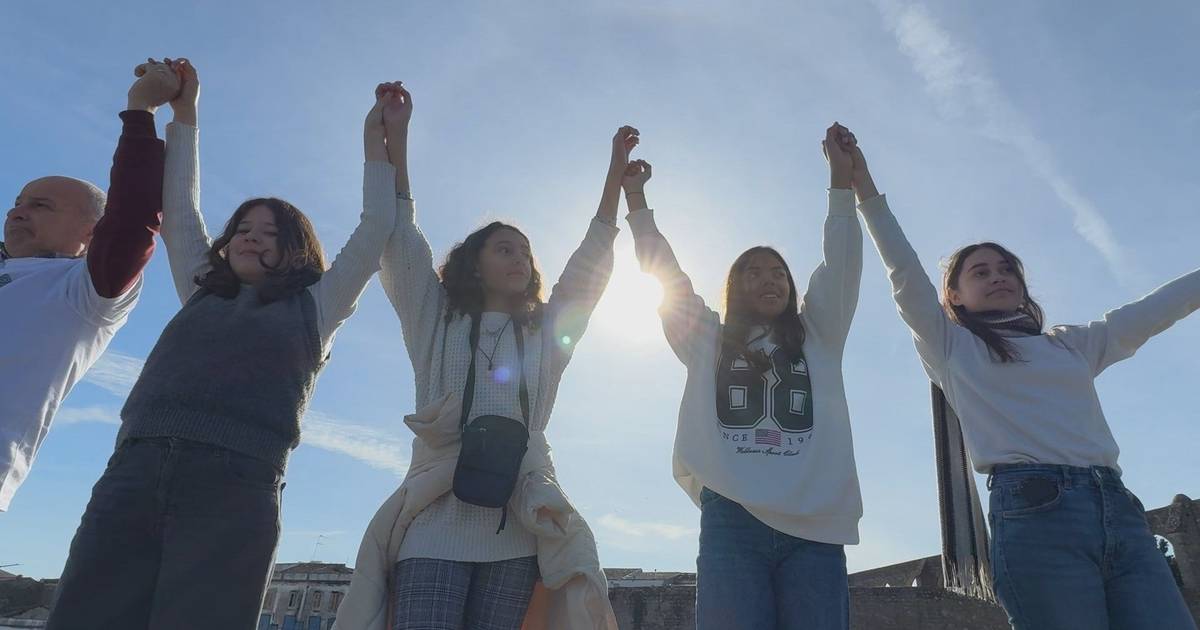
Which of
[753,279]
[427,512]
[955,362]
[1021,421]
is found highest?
[753,279]

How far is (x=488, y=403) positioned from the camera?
2516mm

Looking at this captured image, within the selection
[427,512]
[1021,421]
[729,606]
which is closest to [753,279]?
[1021,421]

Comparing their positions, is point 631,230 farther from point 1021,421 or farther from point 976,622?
point 976,622

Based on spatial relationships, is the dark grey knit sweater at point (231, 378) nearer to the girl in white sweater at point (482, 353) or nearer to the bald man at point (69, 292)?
the bald man at point (69, 292)

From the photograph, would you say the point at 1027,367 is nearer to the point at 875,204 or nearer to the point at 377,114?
the point at 875,204

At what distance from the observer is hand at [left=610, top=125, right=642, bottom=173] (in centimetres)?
337

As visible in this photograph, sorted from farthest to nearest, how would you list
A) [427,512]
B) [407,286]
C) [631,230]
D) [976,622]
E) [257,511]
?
1. [976,622]
2. [631,230]
3. [407,286]
4. [427,512]
5. [257,511]

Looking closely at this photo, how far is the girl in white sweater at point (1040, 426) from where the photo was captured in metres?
2.41

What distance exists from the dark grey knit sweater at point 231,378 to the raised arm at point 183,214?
0.30 m

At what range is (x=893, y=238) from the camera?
10.2 ft

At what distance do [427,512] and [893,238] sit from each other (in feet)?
6.61

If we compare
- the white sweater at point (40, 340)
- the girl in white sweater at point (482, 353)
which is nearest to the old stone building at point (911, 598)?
the girl in white sweater at point (482, 353)

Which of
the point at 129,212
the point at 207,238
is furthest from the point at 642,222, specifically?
the point at 129,212

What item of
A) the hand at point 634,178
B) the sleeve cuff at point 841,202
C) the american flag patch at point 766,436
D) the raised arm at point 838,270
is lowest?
the american flag patch at point 766,436
